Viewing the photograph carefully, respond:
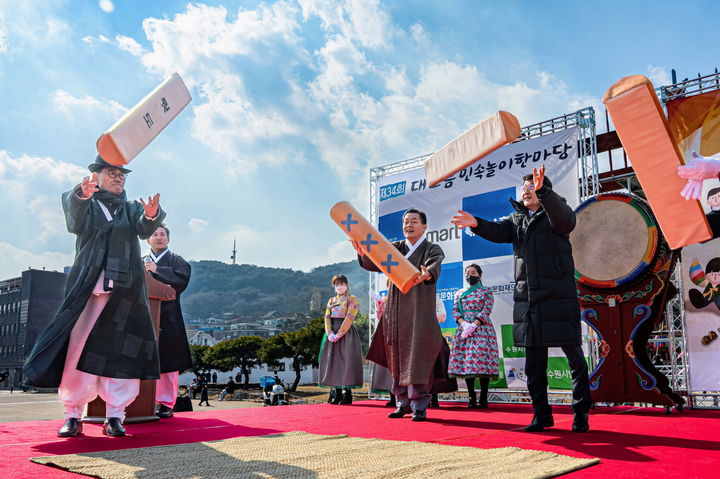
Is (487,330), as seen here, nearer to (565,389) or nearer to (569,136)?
(565,389)

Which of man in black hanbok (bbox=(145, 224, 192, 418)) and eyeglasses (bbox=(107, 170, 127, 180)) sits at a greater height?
eyeglasses (bbox=(107, 170, 127, 180))

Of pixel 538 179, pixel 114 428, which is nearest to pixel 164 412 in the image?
pixel 114 428

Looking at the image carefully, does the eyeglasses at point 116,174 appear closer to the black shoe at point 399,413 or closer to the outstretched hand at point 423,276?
the outstretched hand at point 423,276

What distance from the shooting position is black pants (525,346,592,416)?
10.9 ft

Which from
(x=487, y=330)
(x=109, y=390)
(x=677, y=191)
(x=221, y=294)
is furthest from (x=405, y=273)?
(x=221, y=294)

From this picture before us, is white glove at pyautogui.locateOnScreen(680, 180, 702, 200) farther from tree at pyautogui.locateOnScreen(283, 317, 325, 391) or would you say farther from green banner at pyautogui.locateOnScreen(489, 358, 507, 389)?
tree at pyautogui.locateOnScreen(283, 317, 325, 391)

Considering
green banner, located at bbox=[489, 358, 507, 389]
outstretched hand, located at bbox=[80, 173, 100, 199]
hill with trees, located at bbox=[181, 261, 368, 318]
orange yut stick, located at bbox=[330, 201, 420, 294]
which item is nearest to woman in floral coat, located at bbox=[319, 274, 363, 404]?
green banner, located at bbox=[489, 358, 507, 389]

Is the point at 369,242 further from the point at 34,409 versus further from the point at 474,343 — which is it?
the point at 34,409

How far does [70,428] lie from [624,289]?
167 inches

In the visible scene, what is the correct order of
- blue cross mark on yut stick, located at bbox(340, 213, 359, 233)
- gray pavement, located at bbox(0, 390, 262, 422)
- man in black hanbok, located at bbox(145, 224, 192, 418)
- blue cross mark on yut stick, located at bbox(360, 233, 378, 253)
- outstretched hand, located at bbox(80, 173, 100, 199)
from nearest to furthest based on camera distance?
outstretched hand, located at bbox(80, 173, 100, 199), blue cross mark on yut stick, located at bbox(360, 233, 378, 253), blue cross mark on yut stick, located at bbox(340, 213, 359, 233), man in black hanbok, located at bbox(145, 224, 192, 418), gray pavement, located at bbox(0, 390, 262, 422)

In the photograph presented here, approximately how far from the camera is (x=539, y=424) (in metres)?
3.31

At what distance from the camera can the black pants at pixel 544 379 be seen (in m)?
3.32

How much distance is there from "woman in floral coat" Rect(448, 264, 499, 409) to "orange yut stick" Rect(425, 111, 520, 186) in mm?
2030

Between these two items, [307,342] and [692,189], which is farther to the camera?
[307,342]
